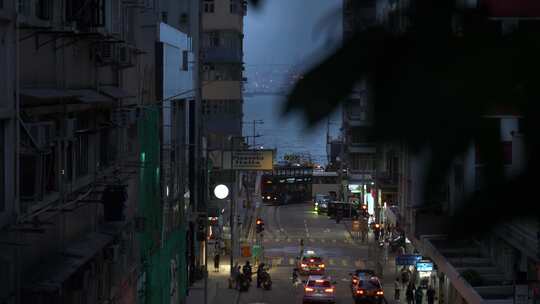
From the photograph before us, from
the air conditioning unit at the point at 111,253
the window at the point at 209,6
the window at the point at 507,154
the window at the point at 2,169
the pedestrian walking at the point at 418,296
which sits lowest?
the pedestrian walking at the point at 418,296

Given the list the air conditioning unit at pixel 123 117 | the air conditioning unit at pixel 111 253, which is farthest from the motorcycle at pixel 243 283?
the air conditioning unit at pixel 111 253

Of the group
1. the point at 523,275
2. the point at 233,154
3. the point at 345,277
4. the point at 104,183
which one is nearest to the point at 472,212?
the point at 104,183

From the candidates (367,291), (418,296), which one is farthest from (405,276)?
(418,296)

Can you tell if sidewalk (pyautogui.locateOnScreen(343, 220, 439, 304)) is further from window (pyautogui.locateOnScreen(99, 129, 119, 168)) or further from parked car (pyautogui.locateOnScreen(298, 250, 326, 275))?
window (pyautogui.locateOnScreen(99, 129, 119, 168))

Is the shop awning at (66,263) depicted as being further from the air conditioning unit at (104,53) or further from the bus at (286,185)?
the bus at (286,185)

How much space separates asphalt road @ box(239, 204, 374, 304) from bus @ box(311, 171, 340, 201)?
539cm

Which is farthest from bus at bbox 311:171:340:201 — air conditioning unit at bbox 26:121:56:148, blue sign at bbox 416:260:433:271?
air conditioning unit at bbox 26:121:56:148

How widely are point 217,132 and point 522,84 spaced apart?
56.5 meters

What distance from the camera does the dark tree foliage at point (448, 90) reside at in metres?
2.06

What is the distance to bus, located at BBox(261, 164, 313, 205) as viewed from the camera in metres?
81.6

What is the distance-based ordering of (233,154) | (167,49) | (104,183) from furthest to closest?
(233,154) → (167,49) → (104,183)

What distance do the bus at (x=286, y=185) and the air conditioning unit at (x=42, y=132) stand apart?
222 ft

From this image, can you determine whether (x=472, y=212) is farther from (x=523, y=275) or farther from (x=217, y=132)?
(x=217, y=132)

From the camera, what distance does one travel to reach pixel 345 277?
43.7 meters
